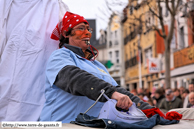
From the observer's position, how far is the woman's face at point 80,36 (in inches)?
132

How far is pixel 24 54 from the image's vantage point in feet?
11.1

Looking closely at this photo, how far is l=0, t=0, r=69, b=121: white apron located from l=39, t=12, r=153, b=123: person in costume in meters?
0.19

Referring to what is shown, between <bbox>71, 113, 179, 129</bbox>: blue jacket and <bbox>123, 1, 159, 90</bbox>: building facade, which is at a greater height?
<bbox>123, 1, 159, 90</bbox>: building facade

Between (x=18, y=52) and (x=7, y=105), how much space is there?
0.51 meters

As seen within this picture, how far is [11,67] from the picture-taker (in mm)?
3355

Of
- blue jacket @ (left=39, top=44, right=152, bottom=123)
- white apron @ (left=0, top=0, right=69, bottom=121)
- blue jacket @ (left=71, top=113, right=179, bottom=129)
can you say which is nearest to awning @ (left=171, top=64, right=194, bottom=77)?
white apron @ (left=0, top=0, right=69, bottom=121)

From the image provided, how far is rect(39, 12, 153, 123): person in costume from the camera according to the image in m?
2.49

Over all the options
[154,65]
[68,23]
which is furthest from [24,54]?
[154,65]

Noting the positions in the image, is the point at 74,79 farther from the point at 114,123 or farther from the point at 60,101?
the point at 114,123

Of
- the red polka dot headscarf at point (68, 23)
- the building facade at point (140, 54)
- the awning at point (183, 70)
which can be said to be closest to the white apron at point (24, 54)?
the red polka dot headscarf at point (68, 23)

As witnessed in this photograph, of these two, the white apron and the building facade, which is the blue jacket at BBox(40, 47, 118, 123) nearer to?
the white apron

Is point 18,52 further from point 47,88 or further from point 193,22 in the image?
point 193,22

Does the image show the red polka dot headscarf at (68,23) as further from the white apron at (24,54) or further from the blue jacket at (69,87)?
the blue jacket at (69,87)

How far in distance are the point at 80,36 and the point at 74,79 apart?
0.91m
